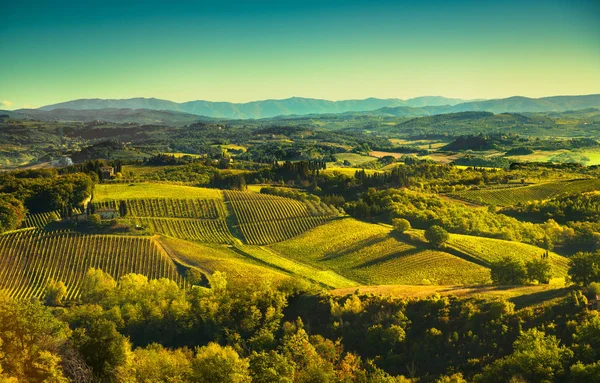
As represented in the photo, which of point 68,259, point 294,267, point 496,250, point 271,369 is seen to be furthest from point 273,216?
point 271,369

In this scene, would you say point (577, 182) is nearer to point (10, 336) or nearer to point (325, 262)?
point (325, 262)

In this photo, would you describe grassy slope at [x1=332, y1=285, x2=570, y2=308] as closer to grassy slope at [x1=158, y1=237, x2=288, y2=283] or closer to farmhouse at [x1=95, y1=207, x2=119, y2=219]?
grassy slope at [x1=158, y1=237, x2=288, y2=283]

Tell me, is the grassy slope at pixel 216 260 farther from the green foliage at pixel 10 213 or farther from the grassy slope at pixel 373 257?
the green foliage at pixel 10 213

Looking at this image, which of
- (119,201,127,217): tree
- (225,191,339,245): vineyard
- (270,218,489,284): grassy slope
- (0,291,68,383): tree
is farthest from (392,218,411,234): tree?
(0,291,68,383): tree

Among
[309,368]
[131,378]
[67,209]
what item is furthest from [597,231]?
[67,209]

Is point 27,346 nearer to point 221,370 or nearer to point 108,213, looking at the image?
point 221,370

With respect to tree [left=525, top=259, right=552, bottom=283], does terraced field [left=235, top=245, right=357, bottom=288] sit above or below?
below

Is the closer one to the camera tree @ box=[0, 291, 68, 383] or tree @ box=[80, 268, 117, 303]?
tree @ box=[0, 291, 68, 383]
